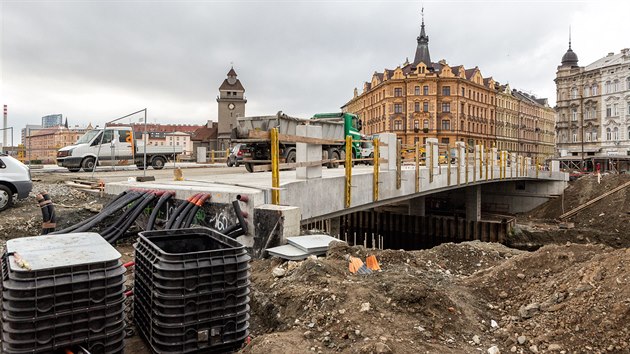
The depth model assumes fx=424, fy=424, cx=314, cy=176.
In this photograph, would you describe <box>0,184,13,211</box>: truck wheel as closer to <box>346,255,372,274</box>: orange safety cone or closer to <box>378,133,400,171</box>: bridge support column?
<box>346,255,372,274</box>: orange safety cone

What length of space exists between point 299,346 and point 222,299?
0.74 metres

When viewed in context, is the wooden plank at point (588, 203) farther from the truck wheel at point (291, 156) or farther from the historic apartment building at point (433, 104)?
the historic apartment building at point (433, 104)

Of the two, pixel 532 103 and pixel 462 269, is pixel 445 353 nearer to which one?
pixel 462 269

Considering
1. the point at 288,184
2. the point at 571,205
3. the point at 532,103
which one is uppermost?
the point at 532,103

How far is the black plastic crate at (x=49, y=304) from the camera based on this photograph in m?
2.97

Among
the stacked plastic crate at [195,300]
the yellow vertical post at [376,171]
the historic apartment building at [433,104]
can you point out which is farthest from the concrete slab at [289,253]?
the historic apartment building at [433,104]

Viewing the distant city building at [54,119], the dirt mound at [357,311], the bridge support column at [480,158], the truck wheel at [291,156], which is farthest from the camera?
the distant city building at [54,119]

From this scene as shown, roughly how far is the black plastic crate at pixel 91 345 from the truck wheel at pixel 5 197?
26.0 feet

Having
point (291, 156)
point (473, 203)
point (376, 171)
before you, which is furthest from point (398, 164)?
point (473, 203)

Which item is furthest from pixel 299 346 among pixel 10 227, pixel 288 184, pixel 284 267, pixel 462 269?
pixel 10 227

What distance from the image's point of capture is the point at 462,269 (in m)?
6.94

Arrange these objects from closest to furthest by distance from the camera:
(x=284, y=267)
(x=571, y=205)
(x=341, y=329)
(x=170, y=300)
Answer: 1. (x=170, y=300)
2. (x=341, y=329)
3. (x=284, y=267)
4. (x=571, y=205)

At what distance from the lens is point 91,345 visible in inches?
125

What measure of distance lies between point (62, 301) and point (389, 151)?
32.0 ft
